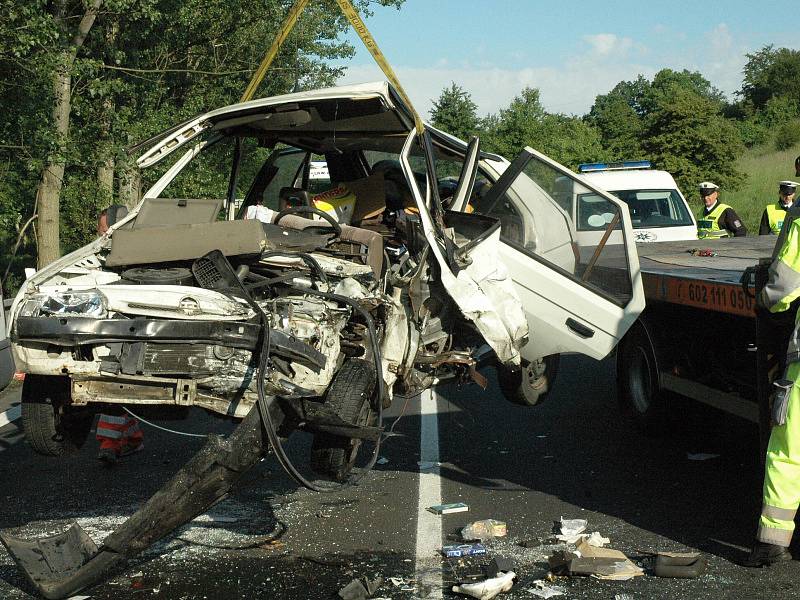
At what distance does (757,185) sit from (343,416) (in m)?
35.8

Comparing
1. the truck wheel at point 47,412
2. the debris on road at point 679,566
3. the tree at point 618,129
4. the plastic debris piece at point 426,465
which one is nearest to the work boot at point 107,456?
the truck wheel at point 47,412

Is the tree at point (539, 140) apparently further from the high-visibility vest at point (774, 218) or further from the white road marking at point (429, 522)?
the white road marking at point (429, 522)

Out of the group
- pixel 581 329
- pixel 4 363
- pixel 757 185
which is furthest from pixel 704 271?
pixel 757 185

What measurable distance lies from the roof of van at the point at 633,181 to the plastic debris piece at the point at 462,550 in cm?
1083

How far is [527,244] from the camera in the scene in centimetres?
687

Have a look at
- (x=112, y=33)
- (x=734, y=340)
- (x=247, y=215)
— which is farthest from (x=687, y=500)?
(x=112, y=33)

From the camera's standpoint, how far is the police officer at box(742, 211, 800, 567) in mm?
5203

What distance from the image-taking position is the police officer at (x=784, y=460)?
5203 millimetres

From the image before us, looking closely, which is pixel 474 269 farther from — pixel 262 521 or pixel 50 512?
pixel 50 512

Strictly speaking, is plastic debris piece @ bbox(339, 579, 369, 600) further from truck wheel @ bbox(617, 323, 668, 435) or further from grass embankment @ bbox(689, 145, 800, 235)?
grass embankment @ bbox(689, 145, 800, 235)

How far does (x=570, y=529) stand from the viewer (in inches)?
231

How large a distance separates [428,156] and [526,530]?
94.8 inches

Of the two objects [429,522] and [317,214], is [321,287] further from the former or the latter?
[429,522]

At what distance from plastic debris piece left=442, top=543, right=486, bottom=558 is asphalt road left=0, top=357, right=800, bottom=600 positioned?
67 mm
